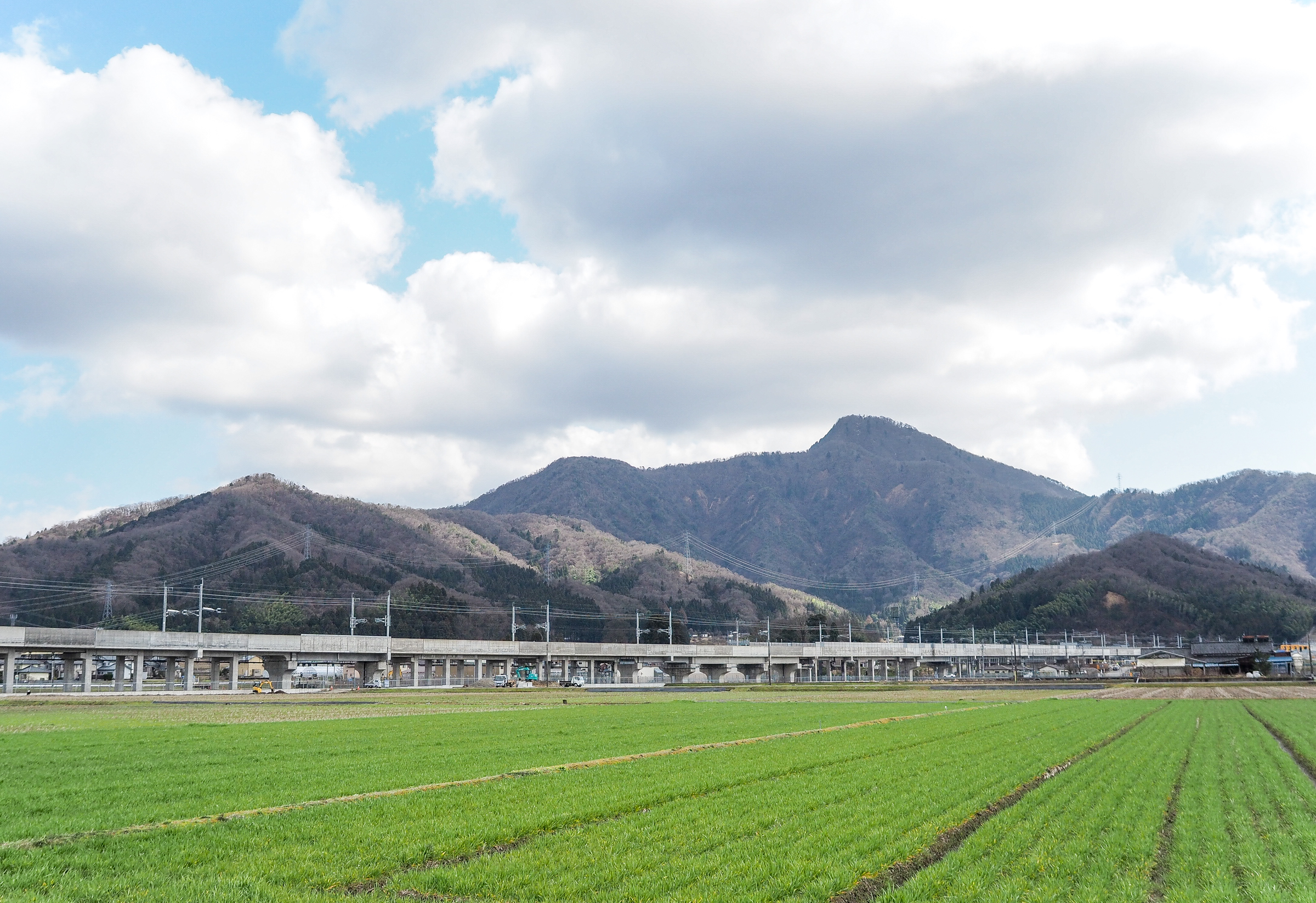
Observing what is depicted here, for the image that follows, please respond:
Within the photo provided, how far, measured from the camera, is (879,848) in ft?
51.5

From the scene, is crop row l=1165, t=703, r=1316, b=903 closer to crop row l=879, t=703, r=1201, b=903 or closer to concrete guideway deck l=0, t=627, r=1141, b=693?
crop row l=879, t=703, r=1201, b=903

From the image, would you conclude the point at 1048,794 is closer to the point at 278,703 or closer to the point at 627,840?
the point at 627,840

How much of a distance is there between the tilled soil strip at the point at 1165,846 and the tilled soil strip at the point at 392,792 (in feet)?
47.5

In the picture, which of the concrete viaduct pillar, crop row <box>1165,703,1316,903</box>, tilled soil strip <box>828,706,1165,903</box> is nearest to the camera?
tilled soil strip <box>828,706,1165,903</box>

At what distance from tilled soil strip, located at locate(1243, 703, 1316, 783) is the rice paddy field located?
0.16 m

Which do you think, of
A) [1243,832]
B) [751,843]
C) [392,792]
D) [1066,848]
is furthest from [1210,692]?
[751,843]

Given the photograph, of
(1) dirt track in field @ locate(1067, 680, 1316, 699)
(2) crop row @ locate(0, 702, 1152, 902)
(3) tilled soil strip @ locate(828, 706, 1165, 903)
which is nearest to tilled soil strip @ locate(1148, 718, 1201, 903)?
(3) tilled soil strip @ locate(828, 706, 1165, 903)

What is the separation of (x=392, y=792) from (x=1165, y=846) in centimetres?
1622

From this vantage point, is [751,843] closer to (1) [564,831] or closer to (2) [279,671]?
(1) [564,831]

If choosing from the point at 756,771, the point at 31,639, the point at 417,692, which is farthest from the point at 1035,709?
the point at 31,639

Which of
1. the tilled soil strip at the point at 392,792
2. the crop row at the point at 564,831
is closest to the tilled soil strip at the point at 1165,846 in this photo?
the crop row at the point at 564,831

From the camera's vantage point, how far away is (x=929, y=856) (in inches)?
608

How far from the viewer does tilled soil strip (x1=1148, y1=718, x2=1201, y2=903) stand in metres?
13.6

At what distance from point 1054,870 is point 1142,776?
12745mm
